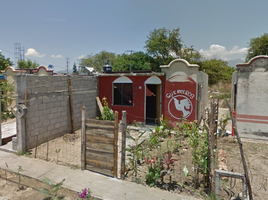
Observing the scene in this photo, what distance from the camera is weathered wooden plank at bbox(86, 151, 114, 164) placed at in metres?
4.93

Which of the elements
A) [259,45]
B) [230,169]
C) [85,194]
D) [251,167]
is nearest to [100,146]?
[85,194]

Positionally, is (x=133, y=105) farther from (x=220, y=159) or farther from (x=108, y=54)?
(x=108, y=54)

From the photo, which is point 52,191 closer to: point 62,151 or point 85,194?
point 85,194

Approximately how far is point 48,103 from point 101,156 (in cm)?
411

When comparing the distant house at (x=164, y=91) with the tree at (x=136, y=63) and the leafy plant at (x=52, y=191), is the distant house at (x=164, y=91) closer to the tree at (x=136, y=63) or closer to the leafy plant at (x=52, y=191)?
the leafy plant at (x=52, y=191)

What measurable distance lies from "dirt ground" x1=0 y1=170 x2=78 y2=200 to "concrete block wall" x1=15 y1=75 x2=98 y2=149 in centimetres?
207

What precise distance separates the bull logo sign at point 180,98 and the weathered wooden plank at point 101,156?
5426 millimetres

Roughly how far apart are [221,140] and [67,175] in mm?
6457

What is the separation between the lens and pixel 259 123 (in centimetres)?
835

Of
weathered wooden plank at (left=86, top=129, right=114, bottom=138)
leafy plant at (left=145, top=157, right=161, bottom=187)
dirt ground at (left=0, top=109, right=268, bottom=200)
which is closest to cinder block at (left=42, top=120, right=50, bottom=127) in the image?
dirt ground at (left=0, top=109, right=268, bottom=200)

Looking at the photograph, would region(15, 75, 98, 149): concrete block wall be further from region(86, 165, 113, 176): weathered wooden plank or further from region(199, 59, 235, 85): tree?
region(199, 59, 235, 85): tree

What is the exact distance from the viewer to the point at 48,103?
7809 millimetres

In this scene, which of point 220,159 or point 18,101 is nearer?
point 220,159

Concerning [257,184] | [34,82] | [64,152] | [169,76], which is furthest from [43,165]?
[169,76]
